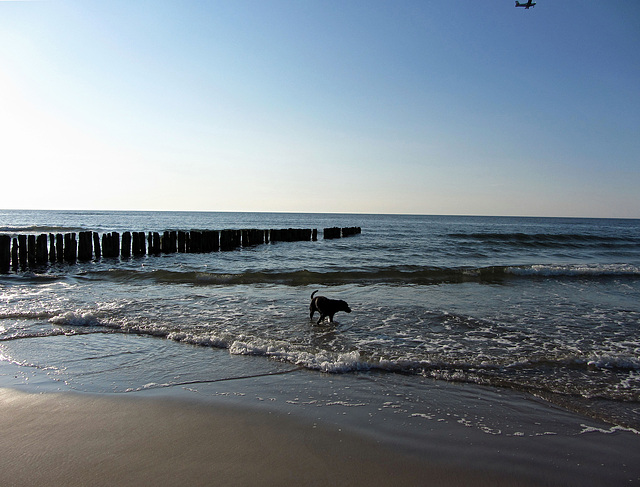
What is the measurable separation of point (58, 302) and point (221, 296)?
134 inches

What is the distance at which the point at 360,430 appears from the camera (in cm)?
336

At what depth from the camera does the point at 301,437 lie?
3.25 m

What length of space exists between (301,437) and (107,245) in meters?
16.8

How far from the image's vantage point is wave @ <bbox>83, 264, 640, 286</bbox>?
12.4m

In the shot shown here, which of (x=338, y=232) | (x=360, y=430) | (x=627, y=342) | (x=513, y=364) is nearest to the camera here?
(x=360, y=430)

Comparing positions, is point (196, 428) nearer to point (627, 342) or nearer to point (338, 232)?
point (627, 342)

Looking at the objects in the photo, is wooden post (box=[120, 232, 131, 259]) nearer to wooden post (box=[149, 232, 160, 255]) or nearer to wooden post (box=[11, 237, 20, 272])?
wooden post (box=[149, 232, 160, 255])

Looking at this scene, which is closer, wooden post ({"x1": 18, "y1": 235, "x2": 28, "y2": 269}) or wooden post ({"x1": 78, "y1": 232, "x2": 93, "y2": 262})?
wooden post ({"x1": 18, "y1": 235, "x2": 28, "y2": 269})

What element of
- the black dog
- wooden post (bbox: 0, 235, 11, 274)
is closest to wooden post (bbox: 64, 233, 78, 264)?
wooden post (bbox: 0, 235, 11, 274)

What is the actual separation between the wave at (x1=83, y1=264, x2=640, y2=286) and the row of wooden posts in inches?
134

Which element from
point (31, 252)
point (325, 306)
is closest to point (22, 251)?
point (31, 252)

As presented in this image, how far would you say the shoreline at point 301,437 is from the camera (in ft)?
9.01

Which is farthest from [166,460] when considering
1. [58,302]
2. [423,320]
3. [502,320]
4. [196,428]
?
[58,302]

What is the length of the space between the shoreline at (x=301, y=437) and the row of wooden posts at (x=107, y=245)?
40.7 ft
